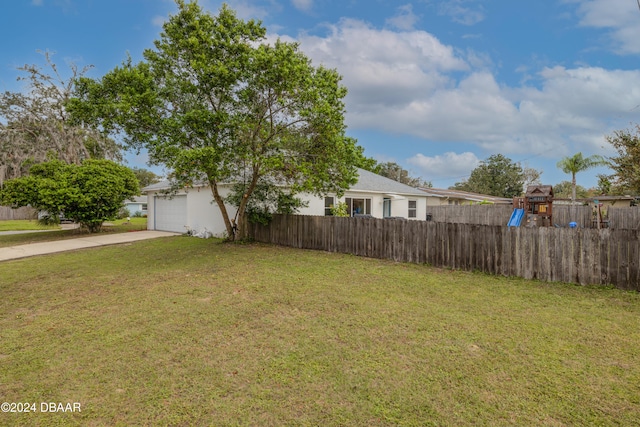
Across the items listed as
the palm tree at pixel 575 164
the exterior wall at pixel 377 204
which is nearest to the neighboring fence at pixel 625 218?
the palm tree at pixel 575 164

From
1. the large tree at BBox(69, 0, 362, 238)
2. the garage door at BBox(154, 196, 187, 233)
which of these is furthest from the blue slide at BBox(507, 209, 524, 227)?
the garage door at BBox(154, 196, 187, 233)

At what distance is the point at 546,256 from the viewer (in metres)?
6.62

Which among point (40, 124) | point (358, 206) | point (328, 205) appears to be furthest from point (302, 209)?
point (40, 124)

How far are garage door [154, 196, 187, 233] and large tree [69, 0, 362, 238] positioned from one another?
7.24m

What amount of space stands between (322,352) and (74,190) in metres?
→ 15.8

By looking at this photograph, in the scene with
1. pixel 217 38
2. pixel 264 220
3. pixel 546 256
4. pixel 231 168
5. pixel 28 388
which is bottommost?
pixel 28 388

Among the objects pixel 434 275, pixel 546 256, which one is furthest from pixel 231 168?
pixel 546 256

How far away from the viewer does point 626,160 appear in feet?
54.1

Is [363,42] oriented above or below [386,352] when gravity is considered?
above

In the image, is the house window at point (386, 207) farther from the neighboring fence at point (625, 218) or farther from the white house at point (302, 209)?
the neighboring fence at point (625, 218)

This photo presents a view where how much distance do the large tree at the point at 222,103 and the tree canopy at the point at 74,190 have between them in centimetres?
695

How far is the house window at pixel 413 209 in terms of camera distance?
20.1m

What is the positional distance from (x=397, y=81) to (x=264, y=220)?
9.63 meters

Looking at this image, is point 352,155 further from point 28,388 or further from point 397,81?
point 28,388
